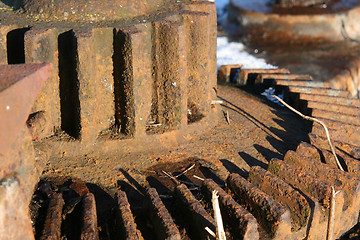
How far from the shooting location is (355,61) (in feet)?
26.6

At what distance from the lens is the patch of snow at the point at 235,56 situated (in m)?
7.54

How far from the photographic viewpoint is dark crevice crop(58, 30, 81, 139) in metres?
3.71

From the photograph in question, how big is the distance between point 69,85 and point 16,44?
1.57ft

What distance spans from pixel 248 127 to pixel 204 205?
145 centimetres

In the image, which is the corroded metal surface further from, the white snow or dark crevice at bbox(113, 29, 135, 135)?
the white snow

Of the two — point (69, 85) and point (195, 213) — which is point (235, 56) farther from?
point (195, 213)

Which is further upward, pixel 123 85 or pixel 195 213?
pixel 123 85

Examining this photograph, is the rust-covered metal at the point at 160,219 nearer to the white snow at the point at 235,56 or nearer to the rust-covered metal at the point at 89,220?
the rust-covered metal at the point at 89,220

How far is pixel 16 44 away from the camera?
3791mm

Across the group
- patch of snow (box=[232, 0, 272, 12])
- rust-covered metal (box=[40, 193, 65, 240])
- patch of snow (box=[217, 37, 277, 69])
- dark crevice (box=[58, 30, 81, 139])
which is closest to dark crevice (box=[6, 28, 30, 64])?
dark crevice (box=[58, 30, 81, 139])

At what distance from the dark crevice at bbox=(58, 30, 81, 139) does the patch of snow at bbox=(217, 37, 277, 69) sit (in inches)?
149

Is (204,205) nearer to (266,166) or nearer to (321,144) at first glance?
(266,166)

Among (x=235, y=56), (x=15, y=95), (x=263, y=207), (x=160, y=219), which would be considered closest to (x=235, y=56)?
(x=235, y=56)

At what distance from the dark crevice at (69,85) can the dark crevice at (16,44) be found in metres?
0.28
